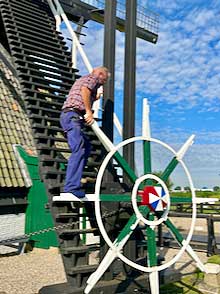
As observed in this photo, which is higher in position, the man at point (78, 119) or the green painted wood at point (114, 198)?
the man at point (78, 119)

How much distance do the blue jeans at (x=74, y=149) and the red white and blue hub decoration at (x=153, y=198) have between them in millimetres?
612

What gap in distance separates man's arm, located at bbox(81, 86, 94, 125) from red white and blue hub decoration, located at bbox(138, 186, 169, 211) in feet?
2.72

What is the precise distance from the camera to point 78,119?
13.0 ft

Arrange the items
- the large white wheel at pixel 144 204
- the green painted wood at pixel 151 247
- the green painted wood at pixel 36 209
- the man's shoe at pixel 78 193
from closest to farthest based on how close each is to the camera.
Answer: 1. the large white wheel at pixel 144 204
2. the man's shoe at pixel 78 193
3. the green painted wood at pixel 151 247
4. the green painted wood at pixel 36 209

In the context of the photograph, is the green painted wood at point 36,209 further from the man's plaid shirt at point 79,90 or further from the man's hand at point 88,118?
the man's hand at point 88,118

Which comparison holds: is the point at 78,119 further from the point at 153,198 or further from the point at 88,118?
the point at 153,198

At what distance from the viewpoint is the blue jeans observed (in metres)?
3.69

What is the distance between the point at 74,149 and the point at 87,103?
0.46 meters

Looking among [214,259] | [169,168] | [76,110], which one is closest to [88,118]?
[76,110]

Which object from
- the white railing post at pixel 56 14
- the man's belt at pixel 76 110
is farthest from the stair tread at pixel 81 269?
the white railing post at pixel 56 14

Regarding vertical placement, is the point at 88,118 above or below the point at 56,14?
below

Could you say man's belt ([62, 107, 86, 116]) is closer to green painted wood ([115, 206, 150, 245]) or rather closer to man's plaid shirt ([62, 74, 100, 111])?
man's plaid shirt ([62, 74, 100, 111])

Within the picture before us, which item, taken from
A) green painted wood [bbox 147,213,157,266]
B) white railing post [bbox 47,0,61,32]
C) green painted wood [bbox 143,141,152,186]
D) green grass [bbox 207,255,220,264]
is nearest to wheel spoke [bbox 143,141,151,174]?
green painted wood [bbox 143,141,152,186]

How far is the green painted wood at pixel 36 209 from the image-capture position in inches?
339
